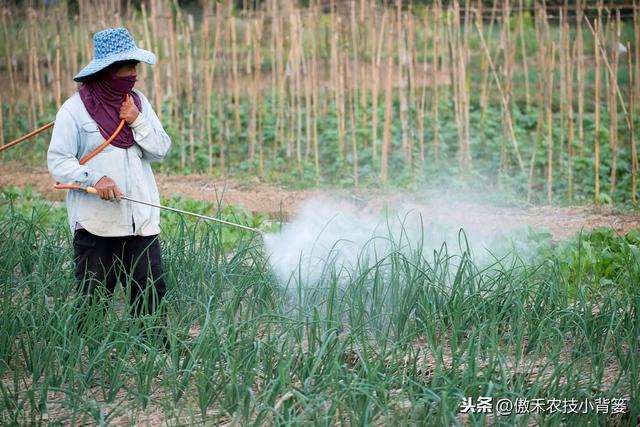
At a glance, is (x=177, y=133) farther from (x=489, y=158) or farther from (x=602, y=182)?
(x=602, y=182)

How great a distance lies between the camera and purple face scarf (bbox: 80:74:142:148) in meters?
3.63

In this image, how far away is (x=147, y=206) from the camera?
3.73 m

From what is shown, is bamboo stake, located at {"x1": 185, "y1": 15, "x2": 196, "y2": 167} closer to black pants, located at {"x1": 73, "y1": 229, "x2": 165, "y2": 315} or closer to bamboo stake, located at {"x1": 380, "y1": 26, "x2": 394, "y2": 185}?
bamboo stake, located at {"x1": 380, "y1": 26, "x2": 394, "y2": 185}

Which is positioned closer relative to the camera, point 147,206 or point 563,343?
point 563,343

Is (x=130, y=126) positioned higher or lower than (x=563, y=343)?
higher

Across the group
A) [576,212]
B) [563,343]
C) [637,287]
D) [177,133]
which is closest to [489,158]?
[576,212]

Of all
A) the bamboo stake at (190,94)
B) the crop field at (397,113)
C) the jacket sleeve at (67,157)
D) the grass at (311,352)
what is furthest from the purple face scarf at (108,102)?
the bamboo stake at (190,94)

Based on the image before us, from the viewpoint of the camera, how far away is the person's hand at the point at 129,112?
3.61 metres

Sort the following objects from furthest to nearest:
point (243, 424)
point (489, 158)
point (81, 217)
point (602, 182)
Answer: point (489, 158) < point (602, 182) < point (81, 217) < point (243, 424)

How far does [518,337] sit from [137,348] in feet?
5.03

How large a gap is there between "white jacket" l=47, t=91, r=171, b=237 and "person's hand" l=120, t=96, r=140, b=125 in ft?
0.06

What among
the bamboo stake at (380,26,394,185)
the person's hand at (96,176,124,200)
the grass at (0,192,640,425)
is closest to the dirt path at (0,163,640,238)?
the bamboo stake at (380,26,394,185)

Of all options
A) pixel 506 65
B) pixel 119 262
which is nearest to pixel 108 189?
pixel 119 262

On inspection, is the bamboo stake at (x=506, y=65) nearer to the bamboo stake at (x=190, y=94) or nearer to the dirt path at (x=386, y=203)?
the dirt path at (x=386, y=203)
